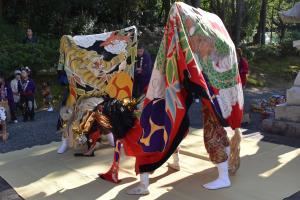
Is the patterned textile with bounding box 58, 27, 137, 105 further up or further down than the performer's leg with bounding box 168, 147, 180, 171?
further up

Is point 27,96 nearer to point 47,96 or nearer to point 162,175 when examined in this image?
point 47,96

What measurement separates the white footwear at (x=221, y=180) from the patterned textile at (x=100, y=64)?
5.49ft

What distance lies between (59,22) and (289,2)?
18.7 metres

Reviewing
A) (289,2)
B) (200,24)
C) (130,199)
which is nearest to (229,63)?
(200,24)

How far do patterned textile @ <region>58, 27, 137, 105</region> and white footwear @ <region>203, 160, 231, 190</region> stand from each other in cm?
167

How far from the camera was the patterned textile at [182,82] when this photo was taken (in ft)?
11.9

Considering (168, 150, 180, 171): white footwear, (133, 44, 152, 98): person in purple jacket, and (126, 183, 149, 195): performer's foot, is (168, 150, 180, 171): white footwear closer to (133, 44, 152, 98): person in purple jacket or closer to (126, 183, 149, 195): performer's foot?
(126, 183, 149, 195): performer's foot

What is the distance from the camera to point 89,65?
516 cm

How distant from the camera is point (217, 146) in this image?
3.92 m

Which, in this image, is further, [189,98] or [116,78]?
[116,78]

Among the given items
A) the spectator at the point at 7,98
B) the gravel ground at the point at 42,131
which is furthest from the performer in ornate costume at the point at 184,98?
the spectator at the point at 7,98

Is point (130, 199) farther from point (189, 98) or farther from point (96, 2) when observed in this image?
point (96, 2)

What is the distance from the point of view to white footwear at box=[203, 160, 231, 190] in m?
3.94

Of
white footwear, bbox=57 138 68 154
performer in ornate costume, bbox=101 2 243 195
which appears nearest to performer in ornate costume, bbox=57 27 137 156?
white footwear, bbox=57 138 68 154
